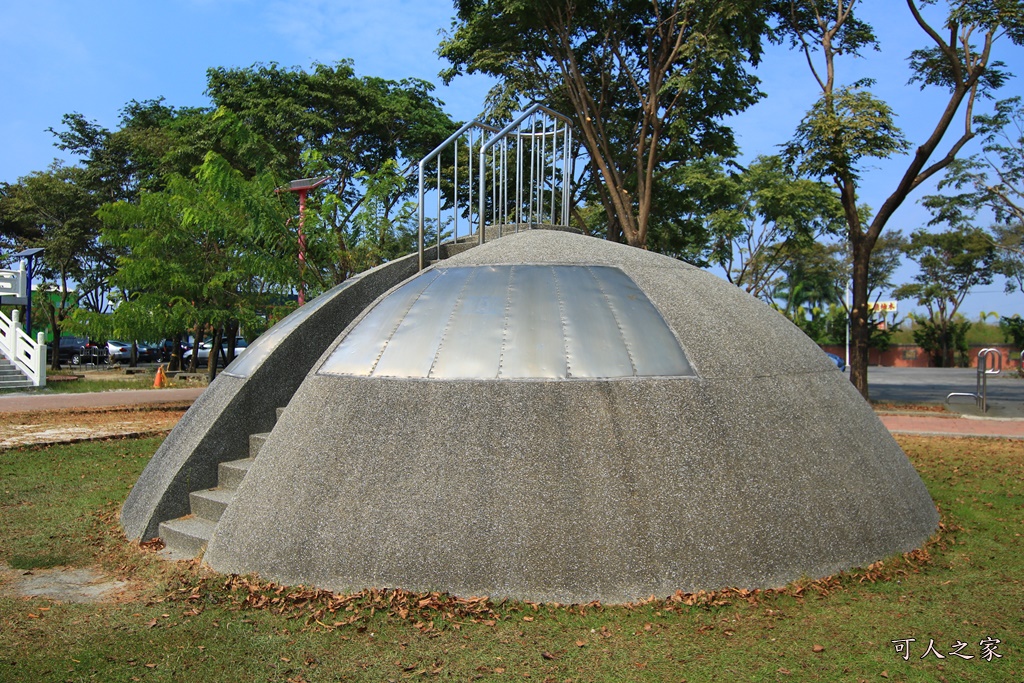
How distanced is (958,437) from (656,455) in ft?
42.0

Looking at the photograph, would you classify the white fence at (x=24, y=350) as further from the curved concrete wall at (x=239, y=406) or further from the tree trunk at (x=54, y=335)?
the curved concrete wall at (x=239, y=406)

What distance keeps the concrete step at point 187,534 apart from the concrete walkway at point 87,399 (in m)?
15.2

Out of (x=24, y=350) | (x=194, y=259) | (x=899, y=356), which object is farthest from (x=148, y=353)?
(x=899, y=356)

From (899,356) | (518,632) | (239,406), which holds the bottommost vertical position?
(518,632)

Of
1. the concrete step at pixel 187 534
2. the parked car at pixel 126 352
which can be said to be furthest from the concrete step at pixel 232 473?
the parked car at pixel 126 352

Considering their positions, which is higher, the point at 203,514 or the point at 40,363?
the point at 40,363

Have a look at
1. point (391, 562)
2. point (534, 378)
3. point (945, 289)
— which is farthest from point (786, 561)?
point (945, 289)

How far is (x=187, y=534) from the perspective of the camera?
20.9 ft

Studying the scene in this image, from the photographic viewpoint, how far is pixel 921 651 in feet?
15.3

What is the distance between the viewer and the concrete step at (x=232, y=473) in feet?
22.5

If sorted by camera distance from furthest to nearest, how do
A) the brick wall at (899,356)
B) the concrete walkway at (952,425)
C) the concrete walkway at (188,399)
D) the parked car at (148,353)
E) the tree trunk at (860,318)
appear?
the brick wall at (899,356) < the parked car at (148,353) < the tree trunk at (860,318) < the concrete walkway at (188,399) < the concrete walkway at (952,425)

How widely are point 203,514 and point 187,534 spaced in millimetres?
419

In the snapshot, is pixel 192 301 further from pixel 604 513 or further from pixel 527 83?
pixel 604 513

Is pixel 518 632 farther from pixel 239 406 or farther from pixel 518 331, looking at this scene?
pixel 239 406
